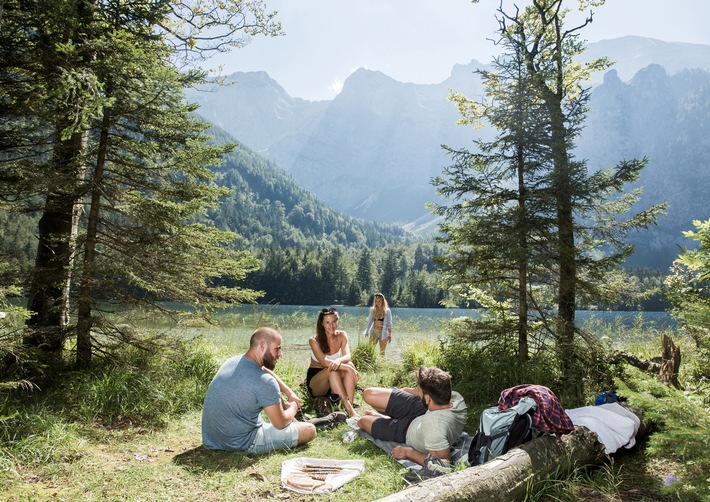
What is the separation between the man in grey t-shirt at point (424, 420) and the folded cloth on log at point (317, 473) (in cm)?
62

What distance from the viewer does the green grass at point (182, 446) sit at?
8.68 ft

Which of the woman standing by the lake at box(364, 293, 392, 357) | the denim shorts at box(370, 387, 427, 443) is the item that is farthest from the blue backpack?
the woman standing by the lake at box(364, 293, 392, 357)

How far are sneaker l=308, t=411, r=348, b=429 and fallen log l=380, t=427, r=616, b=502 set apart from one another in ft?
8.64

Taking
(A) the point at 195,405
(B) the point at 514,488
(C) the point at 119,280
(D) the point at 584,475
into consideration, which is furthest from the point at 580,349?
(C) the point at 119,280

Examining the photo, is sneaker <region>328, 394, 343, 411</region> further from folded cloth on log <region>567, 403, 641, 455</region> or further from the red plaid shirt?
folded cloth on log <region>567, 403, 641, 455</region>

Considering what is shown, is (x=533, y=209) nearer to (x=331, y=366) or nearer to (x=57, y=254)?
(x=331, y=366)

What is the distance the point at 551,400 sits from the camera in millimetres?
4043

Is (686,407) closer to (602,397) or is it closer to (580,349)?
(602,397)

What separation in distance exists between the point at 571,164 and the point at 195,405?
6.70 meters

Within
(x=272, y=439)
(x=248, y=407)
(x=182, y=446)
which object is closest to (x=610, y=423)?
(x=272, y=439)

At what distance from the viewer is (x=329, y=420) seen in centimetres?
561

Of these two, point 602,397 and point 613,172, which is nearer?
point 602,397

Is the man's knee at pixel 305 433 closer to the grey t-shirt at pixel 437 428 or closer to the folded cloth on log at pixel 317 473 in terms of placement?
the folded cloth on log at pixel 317 473

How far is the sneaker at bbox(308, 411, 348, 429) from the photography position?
18.2ft
